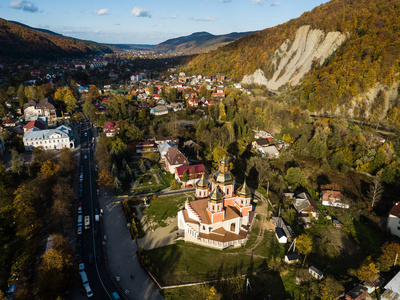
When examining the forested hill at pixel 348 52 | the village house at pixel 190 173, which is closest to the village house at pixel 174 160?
the village house at pixel 190 173

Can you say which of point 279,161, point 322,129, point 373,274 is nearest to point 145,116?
point 279,161

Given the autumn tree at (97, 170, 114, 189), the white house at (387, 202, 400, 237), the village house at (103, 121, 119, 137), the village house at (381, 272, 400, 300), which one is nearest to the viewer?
the village house at (381, 272, 400, 300)

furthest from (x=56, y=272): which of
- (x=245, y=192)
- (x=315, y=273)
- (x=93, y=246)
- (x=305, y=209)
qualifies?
(x=305, y=209)

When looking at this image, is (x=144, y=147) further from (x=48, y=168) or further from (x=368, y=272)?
(x=368, y=272)

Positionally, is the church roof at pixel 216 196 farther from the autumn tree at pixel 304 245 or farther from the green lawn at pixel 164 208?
the autumn tree at pixel 304 245

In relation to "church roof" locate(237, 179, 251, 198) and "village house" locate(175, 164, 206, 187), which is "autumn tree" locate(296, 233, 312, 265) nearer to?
"church roof" locate(237, 179, 251, 198)

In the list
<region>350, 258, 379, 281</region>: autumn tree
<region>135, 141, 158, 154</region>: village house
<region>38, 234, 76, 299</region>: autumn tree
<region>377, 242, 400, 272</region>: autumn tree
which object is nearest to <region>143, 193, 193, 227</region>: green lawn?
<region>38, 234, 76, 299</region>: autumn tree

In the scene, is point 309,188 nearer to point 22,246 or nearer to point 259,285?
point 259,285
